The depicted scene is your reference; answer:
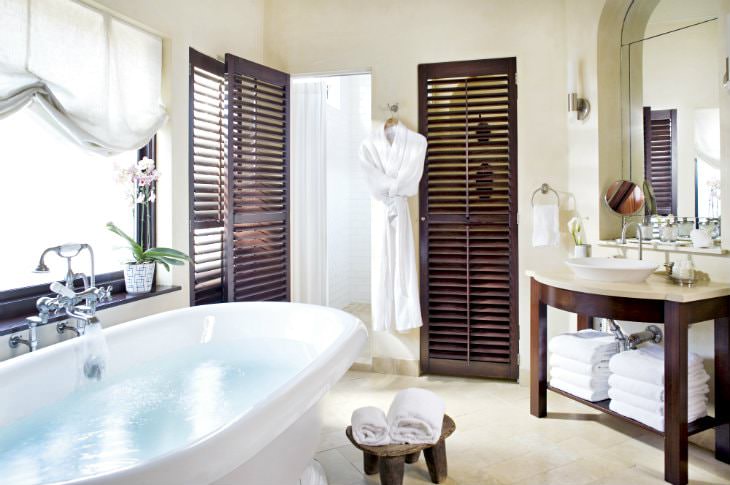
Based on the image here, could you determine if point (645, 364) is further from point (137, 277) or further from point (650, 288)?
point (137, 277)

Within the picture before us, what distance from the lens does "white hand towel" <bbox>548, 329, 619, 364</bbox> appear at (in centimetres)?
270

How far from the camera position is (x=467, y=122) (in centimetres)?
348

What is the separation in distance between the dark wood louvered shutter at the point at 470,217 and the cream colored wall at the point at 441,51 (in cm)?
7

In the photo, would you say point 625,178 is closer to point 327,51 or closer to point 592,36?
point 592,36

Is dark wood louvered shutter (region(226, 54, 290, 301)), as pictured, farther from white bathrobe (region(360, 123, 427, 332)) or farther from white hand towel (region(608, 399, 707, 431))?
white hand towel (region(608, 399, 707, 431))

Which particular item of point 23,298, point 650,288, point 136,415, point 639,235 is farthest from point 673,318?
point 23,298

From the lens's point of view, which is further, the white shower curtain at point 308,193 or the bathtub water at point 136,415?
the white shower curtain at point 308,193

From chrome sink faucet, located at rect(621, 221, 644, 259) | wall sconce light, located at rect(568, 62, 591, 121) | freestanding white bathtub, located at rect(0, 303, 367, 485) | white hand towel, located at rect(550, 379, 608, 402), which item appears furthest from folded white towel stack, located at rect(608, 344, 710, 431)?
wall sconce light, located at rect(568, 62, 591, 121)

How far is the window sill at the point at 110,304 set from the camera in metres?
2.00

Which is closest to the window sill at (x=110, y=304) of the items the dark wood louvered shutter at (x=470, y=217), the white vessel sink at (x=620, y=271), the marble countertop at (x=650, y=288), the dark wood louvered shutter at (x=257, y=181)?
the dark wood louvered shutter at (x=257, y=181)

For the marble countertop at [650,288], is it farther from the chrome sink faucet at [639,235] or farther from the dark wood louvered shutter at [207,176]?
the dark wood louvered shutter at [207,176]

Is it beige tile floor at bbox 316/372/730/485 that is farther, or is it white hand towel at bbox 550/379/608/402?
white hand towel at bbox 550/379/608/402

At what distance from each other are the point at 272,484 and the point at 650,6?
10.0ft

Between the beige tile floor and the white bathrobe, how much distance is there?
50 centimetres
